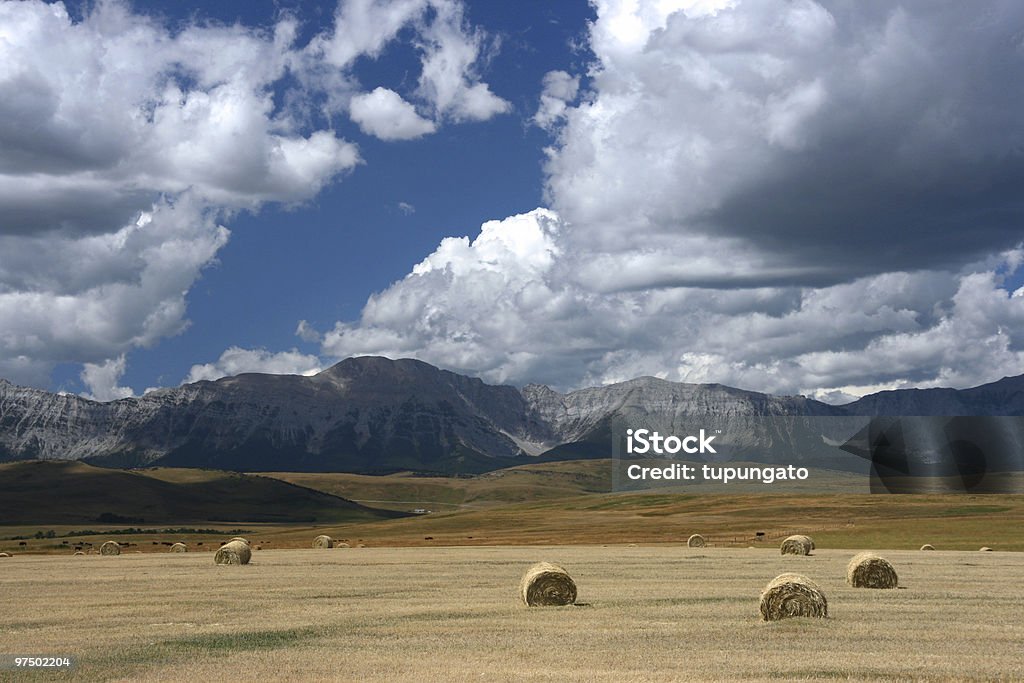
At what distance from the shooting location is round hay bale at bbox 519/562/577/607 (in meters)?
31.5

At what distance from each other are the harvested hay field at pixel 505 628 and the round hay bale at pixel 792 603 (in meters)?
0.33

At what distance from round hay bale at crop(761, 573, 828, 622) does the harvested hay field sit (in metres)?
0.33

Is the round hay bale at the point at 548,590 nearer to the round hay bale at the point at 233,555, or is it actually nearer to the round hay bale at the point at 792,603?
the round hay bale at the point at 792,603

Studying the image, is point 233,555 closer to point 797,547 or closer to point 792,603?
point 797,547

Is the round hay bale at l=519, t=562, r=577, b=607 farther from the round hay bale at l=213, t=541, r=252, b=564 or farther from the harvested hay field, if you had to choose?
the round hay bale at l=213, t=541, r=252, b=564

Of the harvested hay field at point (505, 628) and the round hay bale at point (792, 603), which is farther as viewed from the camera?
the round hay bale at point (792, 603)

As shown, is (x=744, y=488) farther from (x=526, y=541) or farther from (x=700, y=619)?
(x=700, y=619)

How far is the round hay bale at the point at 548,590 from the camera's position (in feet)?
A: 104

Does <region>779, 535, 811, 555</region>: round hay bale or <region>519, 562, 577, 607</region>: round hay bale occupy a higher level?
<region>519, 562, 577, 607</region>: round hay bale

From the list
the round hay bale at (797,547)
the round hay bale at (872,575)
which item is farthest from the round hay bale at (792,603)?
the round hay bale at (797,547)

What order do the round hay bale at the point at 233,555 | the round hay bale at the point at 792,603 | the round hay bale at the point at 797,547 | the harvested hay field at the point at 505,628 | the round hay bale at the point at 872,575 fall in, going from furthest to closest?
1. the round hay bale at the point at 797,547
2. the round hay bale at the point at 233,555
3. the round hay bale at the point at 872,575
4. the round hay bale at the point at 792,603
5. the harvested hay field at the point at 505,628

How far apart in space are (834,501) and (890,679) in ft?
440

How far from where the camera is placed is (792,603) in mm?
26656

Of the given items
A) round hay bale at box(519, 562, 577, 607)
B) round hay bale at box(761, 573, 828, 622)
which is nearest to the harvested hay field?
round hay bale at box(761, 573, 828, 622)
